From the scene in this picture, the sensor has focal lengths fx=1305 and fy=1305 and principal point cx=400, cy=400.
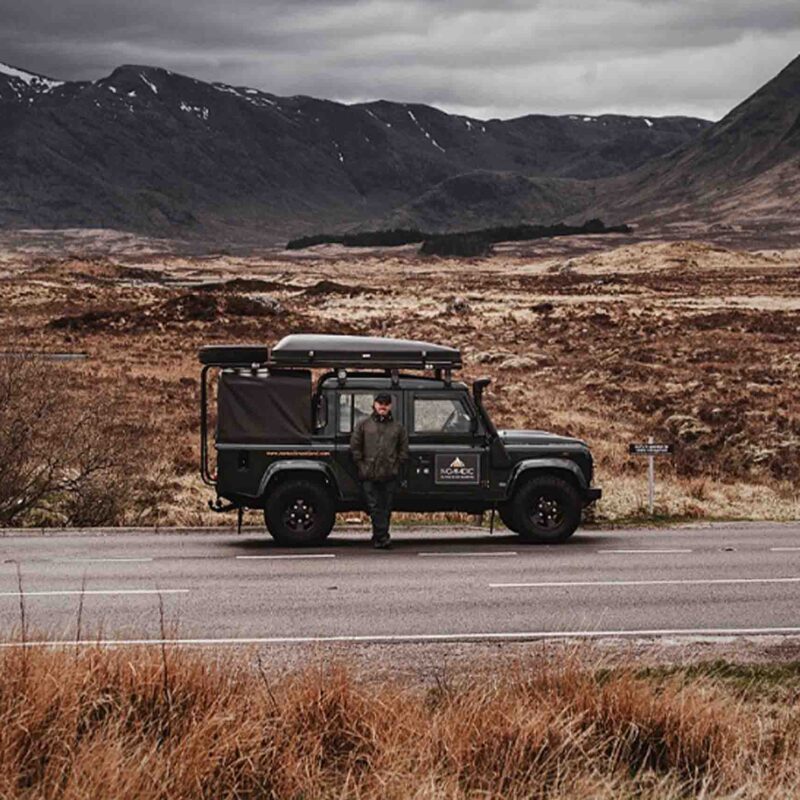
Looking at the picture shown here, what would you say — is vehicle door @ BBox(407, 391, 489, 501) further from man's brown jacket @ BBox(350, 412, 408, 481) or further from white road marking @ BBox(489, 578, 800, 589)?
white road marking @ BBox(489, 578, 800, 589)

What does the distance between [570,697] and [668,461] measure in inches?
821

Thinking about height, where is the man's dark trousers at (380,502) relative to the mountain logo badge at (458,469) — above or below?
below

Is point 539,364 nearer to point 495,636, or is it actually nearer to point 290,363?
point 290,363

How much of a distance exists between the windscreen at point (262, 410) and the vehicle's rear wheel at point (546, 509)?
3080 millimetres

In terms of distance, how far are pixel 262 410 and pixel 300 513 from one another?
148 cm

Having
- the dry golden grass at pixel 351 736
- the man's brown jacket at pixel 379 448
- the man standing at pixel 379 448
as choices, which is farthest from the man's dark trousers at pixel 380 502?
the dry golden grass at pixel 351 736

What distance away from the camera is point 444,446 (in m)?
17.8

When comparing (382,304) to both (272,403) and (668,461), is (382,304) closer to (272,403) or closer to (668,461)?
(668,461)

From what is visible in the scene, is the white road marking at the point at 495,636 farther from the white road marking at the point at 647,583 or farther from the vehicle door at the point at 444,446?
the vehicle door at the point at 444,446

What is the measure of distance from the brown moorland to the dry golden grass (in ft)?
43.5

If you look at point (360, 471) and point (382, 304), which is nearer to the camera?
point (360, 471)

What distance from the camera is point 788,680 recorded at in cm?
1047

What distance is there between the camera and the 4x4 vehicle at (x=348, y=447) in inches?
687

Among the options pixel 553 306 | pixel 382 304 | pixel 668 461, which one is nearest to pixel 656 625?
pixel 668 461
